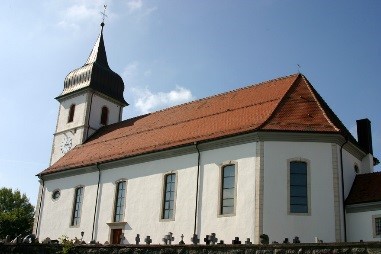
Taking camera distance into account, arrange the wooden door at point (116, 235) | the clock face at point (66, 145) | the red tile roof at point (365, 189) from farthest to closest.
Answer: the clock face at point (66, 145)
the wooden door at point (116, 235)
the red tile roof at point (365, 189)

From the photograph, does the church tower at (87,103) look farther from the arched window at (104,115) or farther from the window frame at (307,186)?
the window frame at (307,186)

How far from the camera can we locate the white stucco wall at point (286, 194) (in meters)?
19.9

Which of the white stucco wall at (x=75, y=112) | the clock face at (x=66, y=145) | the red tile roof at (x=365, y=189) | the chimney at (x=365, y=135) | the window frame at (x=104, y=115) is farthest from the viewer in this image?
the window frame at (x=104, y=115)

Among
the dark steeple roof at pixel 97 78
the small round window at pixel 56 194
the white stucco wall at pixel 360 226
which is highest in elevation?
the dark steeple roof at pixel 97 78

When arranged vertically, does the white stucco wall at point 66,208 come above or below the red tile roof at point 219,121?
below

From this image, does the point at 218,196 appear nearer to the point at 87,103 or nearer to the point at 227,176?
the point at 227,176

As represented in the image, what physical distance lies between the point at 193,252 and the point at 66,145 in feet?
76.2

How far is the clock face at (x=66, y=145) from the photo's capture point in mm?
35188

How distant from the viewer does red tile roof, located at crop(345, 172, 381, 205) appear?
20234mm

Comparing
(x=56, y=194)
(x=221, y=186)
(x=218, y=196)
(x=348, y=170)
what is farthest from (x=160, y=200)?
(x=56, y=194)

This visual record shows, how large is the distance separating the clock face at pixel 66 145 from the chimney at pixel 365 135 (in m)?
20.2

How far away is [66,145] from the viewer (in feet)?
117

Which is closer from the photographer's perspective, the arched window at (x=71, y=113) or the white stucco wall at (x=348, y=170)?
the white stucco wall at (x=348, y=170)

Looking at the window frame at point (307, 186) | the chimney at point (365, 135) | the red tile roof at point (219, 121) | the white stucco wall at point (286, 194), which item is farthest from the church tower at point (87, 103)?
the chimney at point (365, 135)
